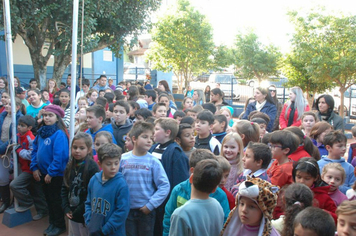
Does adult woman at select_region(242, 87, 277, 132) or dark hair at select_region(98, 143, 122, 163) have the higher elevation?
adult woman at select_region(242, 87, 277, 132)

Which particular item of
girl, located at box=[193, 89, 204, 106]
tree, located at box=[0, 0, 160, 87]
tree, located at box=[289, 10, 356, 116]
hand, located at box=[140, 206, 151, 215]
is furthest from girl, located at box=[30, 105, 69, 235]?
tree, located at box=[289, 10, 356, 116]

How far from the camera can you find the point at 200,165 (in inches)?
91.1

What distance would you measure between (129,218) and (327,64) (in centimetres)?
1034

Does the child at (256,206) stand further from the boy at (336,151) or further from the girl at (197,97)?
the girl at (197,97)

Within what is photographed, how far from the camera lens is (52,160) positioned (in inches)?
167

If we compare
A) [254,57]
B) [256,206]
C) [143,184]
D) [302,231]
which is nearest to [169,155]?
[143,184]

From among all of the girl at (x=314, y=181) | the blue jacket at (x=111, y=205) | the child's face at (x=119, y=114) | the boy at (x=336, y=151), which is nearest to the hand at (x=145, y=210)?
the blue jacket at (x=111, y=205)

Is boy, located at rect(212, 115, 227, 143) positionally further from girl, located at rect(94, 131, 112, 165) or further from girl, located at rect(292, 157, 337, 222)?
girl, located at rect(292, 157, 337, 222)

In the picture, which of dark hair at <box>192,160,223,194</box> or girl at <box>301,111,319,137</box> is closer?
dark hair at <box>192,160,223,194</box>

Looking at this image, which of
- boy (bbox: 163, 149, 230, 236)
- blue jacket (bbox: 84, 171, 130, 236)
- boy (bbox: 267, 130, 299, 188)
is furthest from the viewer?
boy (bbox: 267, 130, 299, 188)

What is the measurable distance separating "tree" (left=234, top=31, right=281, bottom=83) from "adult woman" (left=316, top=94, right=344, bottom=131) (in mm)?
14526

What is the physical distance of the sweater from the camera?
10.5 feet

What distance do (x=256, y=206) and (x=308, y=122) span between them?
316 cm

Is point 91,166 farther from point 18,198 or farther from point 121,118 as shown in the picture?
point 18,198
